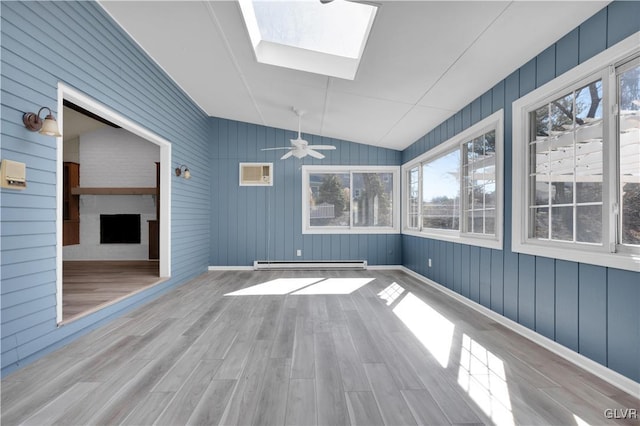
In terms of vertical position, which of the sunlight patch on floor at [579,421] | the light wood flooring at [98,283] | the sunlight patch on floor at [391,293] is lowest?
the sunlight patch on floor at [391,293]

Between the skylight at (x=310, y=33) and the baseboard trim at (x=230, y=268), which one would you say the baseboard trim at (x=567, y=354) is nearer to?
the skylight at (x=310, y=33)

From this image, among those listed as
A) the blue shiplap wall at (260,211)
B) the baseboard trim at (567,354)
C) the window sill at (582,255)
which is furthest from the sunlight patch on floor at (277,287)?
the window sill at (582,255)

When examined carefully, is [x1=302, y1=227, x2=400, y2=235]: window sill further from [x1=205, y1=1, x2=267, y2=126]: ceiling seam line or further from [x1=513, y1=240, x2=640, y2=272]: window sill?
[x1=513, y1=240, x2=640, y2=272]: window sill

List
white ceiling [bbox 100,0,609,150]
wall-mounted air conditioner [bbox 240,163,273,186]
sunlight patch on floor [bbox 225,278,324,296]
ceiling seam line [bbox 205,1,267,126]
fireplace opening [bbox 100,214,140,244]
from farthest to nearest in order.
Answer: fireplace opening [bbox 100,214,140,244]
wall-mounted air conditioner [bbox 240,163,273,186]
sunlight patch on floor [bbox 225,278,324,296]
ceiling seam line [bbox 205,1,267,126]
white ceiling [bbox 100,0,609,150]

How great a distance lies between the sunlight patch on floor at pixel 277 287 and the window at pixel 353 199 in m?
1.55

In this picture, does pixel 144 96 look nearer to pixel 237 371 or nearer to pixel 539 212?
pixel 237 371

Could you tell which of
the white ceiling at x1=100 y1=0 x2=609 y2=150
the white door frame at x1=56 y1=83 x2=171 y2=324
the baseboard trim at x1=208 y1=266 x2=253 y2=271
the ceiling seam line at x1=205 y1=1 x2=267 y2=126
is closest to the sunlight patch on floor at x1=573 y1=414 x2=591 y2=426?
the white ceiling at x1=100 y1=0 x2=609 y2=150

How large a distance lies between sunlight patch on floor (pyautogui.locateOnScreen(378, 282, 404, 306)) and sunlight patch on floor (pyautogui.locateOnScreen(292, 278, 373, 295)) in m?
0.45

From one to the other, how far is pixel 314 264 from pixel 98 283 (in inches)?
143

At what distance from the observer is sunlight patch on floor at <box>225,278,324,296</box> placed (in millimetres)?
4121

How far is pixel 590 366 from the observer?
2.00 m

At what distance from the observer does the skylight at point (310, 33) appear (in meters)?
2.90

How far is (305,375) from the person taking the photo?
1.93m

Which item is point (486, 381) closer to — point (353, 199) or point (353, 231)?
point (353, 231)
